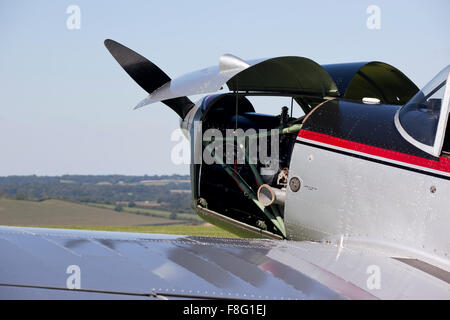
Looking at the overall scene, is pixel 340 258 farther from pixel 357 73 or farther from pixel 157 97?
pixel 357 73

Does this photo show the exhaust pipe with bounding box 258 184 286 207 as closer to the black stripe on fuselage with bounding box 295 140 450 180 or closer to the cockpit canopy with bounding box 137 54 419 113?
the black stripe on fuselage with bounding box 295 140 450 180

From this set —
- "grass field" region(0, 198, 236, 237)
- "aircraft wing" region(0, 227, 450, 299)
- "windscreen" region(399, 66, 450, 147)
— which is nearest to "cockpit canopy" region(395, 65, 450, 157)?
"windscreen" region(399, 66, 450, 147)

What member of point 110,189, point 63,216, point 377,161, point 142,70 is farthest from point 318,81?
point 110,189

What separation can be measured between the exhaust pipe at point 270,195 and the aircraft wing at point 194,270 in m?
0.97

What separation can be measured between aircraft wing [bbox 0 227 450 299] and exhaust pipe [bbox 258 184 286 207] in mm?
972

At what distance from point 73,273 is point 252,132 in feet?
11.4

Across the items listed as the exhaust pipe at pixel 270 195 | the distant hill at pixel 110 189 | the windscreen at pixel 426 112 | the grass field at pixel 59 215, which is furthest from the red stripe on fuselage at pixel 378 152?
the distant hill at pixel 110 189

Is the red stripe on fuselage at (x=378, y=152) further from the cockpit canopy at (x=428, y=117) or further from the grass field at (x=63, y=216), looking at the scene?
the grass field at (x=63, y=216)

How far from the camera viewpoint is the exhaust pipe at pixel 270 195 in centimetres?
546

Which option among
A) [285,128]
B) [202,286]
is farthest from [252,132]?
[202,286]

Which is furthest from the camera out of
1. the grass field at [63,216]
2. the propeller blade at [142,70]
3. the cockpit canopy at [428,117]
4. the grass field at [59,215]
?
the grass field at [59,215]

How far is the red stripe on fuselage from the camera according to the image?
163 inches

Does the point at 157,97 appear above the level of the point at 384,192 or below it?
above

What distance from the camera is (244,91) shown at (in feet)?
22.6
